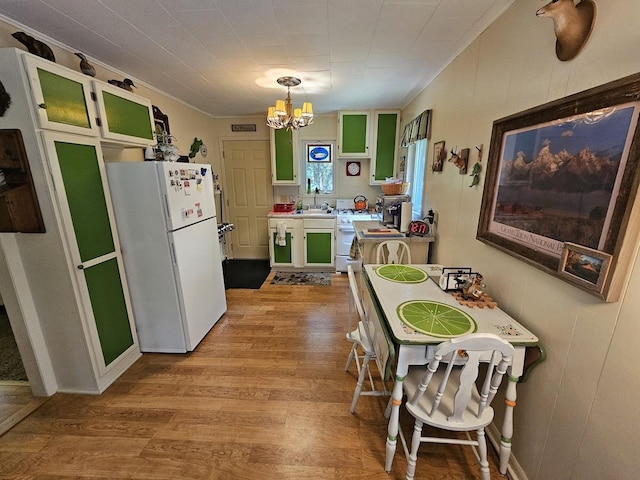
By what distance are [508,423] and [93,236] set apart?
2.68 meters

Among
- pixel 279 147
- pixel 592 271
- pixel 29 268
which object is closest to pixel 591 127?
pixel 592 271

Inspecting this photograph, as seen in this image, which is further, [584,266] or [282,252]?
[282,252]

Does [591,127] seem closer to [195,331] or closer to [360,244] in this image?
[360,244]

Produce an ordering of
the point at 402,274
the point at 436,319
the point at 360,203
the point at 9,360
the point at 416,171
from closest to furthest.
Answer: the point at 436,319 < the point at 402,274 < the point at 9,360 < the point at 416,171 < the point at 360,203

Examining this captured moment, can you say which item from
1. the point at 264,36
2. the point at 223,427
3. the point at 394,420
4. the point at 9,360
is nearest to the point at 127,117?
the point at 264,36

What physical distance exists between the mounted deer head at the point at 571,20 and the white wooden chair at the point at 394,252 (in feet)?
5.60

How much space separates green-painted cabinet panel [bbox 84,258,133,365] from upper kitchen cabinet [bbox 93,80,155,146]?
37.1 inches

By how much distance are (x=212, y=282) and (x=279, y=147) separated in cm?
249

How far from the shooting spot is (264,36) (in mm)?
1844

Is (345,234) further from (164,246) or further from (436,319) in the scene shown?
(436,319)

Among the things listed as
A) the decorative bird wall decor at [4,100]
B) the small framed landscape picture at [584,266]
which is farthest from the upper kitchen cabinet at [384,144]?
the decorative bird wall decor at [4,100]

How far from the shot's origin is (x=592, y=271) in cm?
97

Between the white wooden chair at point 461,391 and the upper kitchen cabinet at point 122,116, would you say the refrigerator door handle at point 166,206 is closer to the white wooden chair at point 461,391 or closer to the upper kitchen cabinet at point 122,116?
the upper kitchen cabinet at point 122,116

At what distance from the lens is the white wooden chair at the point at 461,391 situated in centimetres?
107
